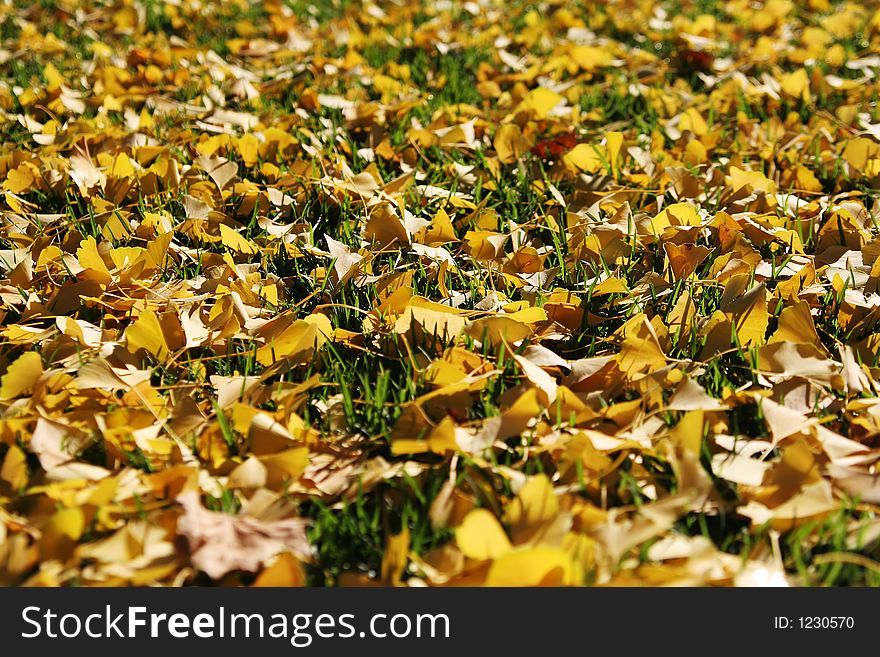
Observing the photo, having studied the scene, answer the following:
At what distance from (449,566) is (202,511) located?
0.34 metres

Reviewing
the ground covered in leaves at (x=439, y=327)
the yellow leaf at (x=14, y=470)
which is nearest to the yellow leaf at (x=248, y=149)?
the ground covered in leaves at (x=439, y=327)

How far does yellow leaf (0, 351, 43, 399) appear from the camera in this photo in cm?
132

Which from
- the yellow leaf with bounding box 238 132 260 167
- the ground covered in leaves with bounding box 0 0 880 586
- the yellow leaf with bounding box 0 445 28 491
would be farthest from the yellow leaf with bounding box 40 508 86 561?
the yellow leaf with bounding box 238 132 260 167

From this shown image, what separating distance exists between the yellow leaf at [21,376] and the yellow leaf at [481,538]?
0.75 m

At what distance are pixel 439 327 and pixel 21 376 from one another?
0.69 metres

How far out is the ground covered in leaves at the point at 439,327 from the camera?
110 centimetres

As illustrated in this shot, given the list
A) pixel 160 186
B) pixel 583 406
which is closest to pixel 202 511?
pixel 583 406

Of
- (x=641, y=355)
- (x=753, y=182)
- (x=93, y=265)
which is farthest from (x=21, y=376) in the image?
(x=753, y=182)

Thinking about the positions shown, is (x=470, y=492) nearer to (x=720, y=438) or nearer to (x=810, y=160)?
(x=720, y=438)

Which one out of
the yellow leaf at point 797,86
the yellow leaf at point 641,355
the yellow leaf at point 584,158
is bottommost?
the yellow leaf at point 641,355

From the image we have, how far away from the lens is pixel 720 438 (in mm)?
1286

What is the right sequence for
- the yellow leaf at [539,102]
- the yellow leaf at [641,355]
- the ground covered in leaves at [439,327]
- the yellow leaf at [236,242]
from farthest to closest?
the yellow leaf at [539,102], the yellow leaf at [236,242], the yellow leaf at [641,355], the ground covered in leaves at [439,327]

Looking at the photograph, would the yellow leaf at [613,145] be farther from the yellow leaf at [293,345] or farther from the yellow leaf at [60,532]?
the yellow leaf at [60,532]

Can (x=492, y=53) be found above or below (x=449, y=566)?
above
